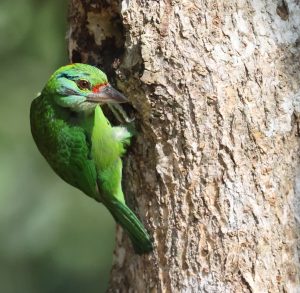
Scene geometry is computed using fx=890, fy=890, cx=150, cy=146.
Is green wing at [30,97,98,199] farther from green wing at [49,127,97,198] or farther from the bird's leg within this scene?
the bird's leg

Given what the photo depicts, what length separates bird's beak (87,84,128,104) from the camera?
181 inches

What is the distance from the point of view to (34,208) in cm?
925

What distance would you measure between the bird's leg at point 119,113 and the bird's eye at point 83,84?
0.22 metres

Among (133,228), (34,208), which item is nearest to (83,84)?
(133,228)

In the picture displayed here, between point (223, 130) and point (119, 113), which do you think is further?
point (119, 113)

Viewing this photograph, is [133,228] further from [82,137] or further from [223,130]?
[223,130]

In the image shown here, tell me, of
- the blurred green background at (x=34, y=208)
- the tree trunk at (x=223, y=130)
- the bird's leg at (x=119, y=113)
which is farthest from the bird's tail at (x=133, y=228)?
the blurred green background at (x=34, y=208)

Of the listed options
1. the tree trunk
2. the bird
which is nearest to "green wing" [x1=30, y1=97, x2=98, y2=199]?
the bird

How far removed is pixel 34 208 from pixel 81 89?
4.63 meters

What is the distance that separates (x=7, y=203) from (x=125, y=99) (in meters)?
5.06

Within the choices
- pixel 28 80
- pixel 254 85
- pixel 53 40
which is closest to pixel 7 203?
pixel 28 80

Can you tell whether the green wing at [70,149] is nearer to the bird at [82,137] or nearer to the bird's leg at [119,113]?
the bird at [82,137]

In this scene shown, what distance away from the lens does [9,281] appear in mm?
9094

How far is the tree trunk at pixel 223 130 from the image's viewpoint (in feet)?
14.2
